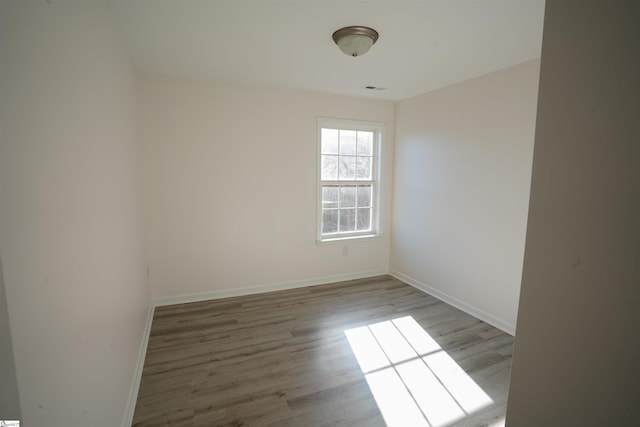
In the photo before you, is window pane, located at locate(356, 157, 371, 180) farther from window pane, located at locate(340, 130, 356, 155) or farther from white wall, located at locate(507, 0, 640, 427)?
white wall, located at locate(507, 0, 640, 427)

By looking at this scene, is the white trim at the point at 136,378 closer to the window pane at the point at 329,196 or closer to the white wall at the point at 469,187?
the window pane at the point at 329,196

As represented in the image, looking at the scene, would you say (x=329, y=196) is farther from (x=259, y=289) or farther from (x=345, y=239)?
(x=259, y=289)

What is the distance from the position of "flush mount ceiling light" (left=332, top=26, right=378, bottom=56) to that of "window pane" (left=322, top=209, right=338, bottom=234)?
7.15ft

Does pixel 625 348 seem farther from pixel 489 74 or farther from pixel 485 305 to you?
pixel 489 74

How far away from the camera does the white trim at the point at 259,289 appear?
10.7 ft

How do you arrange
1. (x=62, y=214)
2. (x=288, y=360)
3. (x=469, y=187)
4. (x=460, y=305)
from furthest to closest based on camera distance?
(x=460, y=305) → (x=469, y=187) → (x=288, y=360) → (x=62, y=214)

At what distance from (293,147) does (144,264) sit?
2.04m

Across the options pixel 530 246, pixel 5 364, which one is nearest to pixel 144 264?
pixel 5 364

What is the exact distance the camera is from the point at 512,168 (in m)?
2.66

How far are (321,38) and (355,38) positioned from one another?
0.27 metres

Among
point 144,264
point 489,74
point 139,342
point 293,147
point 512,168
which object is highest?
point 489,74

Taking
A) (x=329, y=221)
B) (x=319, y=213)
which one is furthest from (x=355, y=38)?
(x=329, y=221)

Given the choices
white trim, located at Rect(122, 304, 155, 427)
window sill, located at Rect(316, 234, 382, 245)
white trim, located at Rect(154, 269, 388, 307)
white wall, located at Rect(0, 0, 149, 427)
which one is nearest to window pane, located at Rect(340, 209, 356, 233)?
window sill, located at Rect(316, 234, 382, 245)

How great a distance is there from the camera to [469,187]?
3.06 meters
